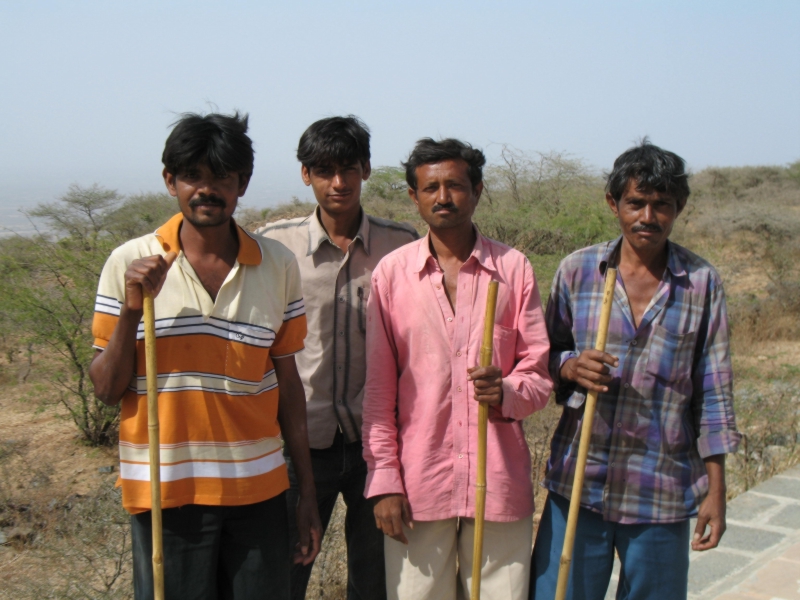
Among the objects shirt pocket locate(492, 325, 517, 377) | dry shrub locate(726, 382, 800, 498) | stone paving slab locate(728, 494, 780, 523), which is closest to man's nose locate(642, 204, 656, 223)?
shirt pocket locate(492, 325, 517, 377)

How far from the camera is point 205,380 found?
1898 millimetres

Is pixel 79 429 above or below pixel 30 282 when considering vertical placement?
below

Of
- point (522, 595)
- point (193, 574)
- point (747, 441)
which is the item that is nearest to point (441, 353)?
point (522, 595)

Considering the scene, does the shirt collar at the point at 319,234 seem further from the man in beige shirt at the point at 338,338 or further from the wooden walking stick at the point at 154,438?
the wooden walking stick at the point at 154,438

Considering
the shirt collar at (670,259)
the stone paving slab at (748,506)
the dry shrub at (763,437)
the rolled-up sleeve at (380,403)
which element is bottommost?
the dry shrub at (763,437)

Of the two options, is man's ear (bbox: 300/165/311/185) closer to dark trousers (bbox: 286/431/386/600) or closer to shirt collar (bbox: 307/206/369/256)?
shirt collar (bbox: 307/206/369/256)

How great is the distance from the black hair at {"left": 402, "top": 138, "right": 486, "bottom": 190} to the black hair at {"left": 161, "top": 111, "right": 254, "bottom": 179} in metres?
0.54

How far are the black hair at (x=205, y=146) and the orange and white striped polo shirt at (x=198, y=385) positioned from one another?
0.18 meters

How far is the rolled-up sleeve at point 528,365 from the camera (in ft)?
6.81

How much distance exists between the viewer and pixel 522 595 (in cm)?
218

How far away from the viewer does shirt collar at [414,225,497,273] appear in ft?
7.28

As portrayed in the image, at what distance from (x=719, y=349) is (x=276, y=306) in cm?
121

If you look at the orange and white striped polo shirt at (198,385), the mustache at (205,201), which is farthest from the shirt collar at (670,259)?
the mustache at (205,201)

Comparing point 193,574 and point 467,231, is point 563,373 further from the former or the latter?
point 193,574
